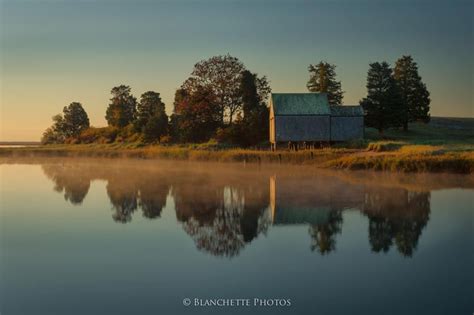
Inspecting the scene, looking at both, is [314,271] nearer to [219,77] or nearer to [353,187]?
[353,187]

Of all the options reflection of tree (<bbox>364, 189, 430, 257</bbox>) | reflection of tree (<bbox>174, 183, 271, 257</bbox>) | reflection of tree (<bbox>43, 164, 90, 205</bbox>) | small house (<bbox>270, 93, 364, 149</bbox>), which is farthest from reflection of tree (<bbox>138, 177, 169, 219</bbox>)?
small house (<bbox>270, 93, 364, 149</bbox>)

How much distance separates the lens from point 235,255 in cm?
1309

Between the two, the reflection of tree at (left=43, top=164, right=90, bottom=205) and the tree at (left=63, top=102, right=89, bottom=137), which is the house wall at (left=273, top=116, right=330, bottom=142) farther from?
the tree at (left=63, top=102, right=89, bottom=137)

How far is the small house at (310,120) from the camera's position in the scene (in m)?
52.9

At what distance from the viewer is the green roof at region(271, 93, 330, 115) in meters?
53.2

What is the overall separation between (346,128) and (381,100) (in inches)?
307

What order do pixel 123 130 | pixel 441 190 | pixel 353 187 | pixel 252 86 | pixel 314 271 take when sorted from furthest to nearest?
pixel 123 130
pixel 252 86
pixel 353 187
pixel 441 190
pixel 314 271

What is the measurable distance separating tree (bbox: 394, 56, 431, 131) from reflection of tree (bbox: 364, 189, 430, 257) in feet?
144

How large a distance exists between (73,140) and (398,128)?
50134mm

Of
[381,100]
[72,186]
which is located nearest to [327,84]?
[381,100]

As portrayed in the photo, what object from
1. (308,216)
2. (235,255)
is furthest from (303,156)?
(235,255)

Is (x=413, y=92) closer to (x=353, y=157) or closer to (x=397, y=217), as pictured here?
(x=353, y=157)

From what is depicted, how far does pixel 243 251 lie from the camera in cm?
1348

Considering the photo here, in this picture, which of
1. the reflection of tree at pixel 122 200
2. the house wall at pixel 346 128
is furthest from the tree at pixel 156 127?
the reflection of tree at pixel 122 200
